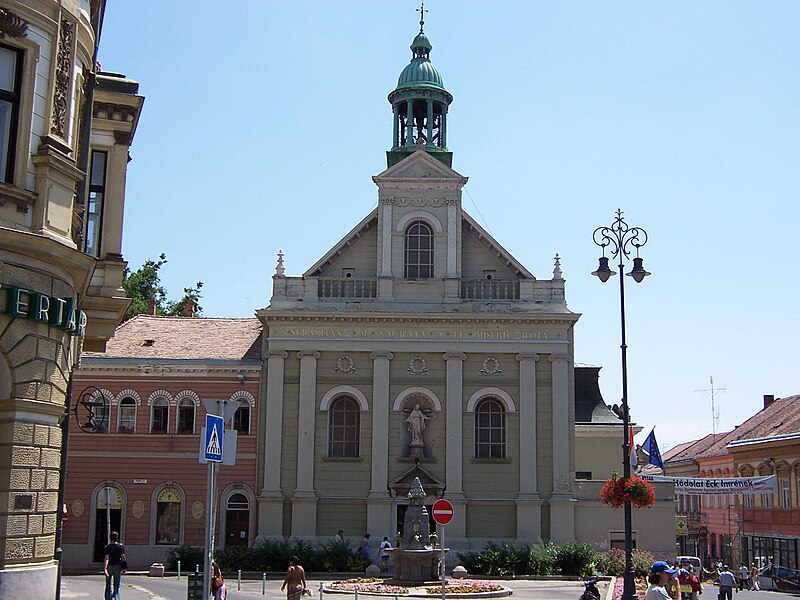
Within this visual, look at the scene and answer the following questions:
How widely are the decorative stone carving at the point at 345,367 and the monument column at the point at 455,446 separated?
12.4ft

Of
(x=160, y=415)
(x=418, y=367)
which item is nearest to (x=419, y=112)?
(x=418, y=367)

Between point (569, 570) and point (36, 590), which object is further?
point (569, 570)

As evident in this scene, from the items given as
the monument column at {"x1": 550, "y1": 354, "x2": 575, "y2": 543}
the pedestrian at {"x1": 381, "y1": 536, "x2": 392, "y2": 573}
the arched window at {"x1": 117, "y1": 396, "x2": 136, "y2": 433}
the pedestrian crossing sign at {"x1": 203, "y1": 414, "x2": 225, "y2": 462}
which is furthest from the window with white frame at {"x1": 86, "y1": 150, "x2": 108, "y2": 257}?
the monument column at {"x1": 550, "y1": 354, "x2": 575, "y2": 543}

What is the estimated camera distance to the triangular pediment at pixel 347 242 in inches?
1705

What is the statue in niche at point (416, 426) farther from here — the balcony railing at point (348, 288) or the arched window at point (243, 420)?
the arched window at point (243, 420)

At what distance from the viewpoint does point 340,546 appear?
38.8 m

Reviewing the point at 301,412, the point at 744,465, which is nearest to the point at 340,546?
the point at 301,412

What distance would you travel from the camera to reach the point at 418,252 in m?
43.4

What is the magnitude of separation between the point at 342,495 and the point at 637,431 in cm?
2207

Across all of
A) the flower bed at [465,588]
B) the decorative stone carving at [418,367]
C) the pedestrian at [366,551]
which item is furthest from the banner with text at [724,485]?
the flower bed at [465,588]

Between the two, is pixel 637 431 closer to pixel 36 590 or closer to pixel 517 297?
pixel 517 297

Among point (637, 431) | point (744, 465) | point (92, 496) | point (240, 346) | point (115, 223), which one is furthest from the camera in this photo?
point (744, 465)

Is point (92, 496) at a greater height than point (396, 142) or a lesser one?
lesser

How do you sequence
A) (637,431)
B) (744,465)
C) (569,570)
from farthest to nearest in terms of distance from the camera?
(744,465) → (637,431) → (569,570)
